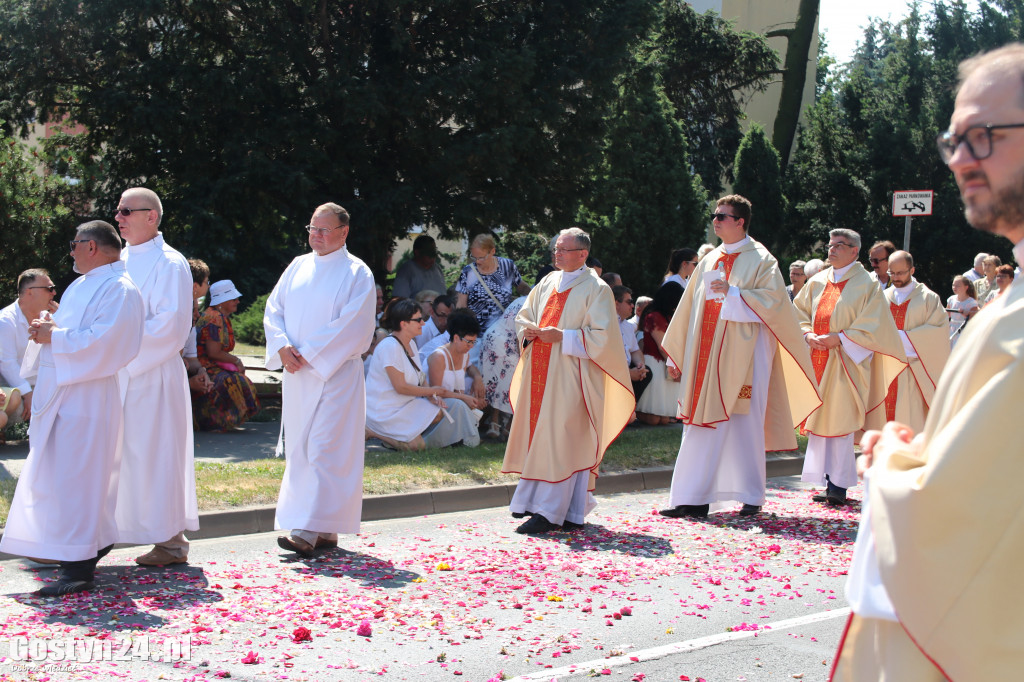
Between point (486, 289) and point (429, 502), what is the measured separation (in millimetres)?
3982

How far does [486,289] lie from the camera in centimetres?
1233

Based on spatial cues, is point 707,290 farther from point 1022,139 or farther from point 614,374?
point 1022,139

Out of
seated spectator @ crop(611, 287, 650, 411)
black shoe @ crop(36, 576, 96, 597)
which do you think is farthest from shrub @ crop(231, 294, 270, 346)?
black shoe @ crop(36, 576, 96, 597)

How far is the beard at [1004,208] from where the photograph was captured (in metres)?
2.14

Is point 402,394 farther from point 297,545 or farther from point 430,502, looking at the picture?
point 297,545

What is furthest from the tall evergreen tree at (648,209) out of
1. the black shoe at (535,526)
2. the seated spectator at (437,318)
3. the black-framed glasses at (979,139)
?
the black-framed glasses at (979,139)

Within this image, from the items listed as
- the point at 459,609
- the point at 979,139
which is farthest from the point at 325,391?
the point at 979,139

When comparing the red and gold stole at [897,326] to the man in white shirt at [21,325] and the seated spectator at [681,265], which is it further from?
the man in white shirt at [21,325]

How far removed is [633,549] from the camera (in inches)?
295

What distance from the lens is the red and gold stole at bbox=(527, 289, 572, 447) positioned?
329 inches

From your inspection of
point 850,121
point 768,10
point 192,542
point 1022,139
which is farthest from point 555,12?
point 768,10

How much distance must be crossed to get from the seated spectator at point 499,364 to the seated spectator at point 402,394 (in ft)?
2.71

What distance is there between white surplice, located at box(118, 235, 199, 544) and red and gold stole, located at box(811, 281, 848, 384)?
5647mm

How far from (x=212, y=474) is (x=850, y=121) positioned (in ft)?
90.4
